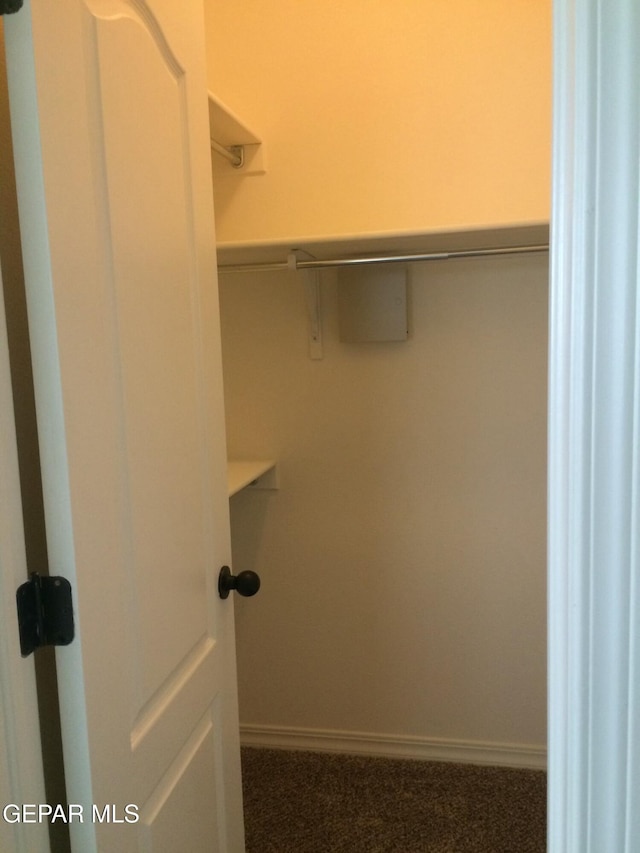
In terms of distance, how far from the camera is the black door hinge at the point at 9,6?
72 cm

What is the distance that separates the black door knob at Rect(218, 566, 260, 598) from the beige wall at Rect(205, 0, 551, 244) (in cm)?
97

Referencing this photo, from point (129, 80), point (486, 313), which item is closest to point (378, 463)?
point (486, 313)

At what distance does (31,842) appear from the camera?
0.79 metres

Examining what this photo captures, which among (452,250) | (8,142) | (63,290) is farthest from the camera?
(452,250)

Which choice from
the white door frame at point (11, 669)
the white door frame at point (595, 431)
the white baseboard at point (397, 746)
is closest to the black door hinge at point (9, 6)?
the white door frame at point (11, 669)

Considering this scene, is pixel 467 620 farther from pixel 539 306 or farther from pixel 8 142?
pixel 8 142

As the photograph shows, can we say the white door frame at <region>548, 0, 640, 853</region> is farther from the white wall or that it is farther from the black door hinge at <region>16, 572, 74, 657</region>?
the white wall

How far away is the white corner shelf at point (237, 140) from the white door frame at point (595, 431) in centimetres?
142

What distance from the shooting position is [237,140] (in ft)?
6.40

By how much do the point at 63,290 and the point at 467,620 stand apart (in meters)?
1.71

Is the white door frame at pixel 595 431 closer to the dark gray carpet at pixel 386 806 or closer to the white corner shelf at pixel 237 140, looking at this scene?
the white corner shelf at pixel 237 140

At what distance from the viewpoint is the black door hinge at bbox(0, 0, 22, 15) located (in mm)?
722

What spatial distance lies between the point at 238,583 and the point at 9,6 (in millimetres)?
974

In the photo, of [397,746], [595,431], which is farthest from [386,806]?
[595,431]
